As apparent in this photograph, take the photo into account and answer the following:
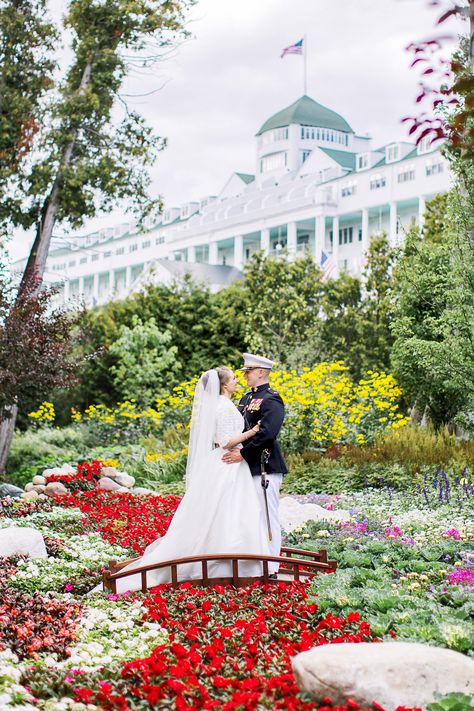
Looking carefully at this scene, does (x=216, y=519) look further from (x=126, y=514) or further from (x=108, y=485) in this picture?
(x=108, y=485)

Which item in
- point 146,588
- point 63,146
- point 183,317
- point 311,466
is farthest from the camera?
point 183,317

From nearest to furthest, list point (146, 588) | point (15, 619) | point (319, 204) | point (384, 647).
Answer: point (384, 647) < point (15, 619) < point (146, 588) < point (319, 204)

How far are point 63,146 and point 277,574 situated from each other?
13.4m

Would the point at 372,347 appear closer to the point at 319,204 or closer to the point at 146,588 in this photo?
the point at 146,588

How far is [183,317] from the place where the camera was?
23.6m

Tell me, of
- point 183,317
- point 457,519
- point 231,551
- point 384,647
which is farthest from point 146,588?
point 183,317

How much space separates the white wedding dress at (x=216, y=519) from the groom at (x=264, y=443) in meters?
0.10

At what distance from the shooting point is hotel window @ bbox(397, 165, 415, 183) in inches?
1800

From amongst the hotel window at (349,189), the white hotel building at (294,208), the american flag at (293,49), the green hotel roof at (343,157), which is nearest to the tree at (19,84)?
the white hotel building at (294,208)

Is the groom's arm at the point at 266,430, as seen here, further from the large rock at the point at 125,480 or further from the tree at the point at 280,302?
the tree at the point at 280,302

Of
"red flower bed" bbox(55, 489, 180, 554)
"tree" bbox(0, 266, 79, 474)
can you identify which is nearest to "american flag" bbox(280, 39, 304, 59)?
"tree" bbox(0, 266, 79, 474)

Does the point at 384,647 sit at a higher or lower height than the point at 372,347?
lower

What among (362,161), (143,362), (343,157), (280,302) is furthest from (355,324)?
(343,157)

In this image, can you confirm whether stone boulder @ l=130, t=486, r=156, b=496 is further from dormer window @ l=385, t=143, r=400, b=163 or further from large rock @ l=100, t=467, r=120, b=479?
dormer window @ l=385, t=143, r=400, b=163
